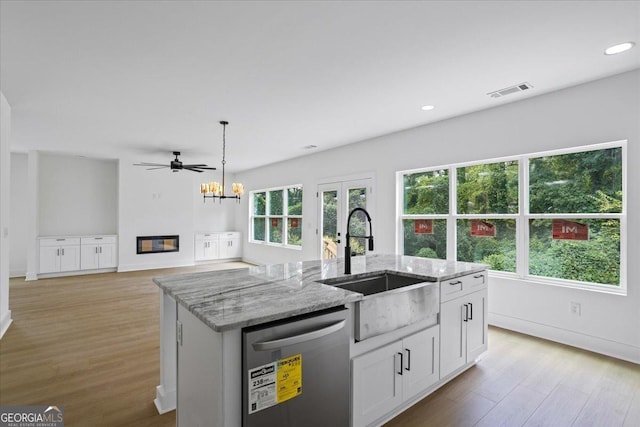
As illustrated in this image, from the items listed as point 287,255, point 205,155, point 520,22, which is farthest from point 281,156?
Answer: point 520,22

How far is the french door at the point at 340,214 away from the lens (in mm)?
5607

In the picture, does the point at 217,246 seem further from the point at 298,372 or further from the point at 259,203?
the point at 298,372

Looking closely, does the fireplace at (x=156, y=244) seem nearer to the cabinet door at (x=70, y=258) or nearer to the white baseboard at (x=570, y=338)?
the cabinet door at (x=70, y=258)

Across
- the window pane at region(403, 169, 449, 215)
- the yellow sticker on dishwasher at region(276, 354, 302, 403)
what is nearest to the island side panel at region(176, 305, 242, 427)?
the yellow sticker on dishwasher at region(276, 354, 302, 403)

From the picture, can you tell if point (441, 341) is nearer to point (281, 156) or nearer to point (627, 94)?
point (627, 94)

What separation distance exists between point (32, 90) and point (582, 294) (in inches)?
238

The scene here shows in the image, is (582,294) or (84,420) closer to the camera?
(84,420)

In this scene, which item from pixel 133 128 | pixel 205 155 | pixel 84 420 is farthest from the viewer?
pixel 205 155

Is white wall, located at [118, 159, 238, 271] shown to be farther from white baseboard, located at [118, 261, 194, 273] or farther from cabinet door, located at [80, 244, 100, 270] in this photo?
cabinet door, located at [80, 244, 100, 270]

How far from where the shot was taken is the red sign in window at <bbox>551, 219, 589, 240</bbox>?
325cm

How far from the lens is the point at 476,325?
2.73 meters

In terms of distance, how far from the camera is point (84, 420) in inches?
81.8

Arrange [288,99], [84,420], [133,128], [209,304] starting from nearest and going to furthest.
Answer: [209,304], [84,420], [288,99], [133,128]

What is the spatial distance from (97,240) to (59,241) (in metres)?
0.67
